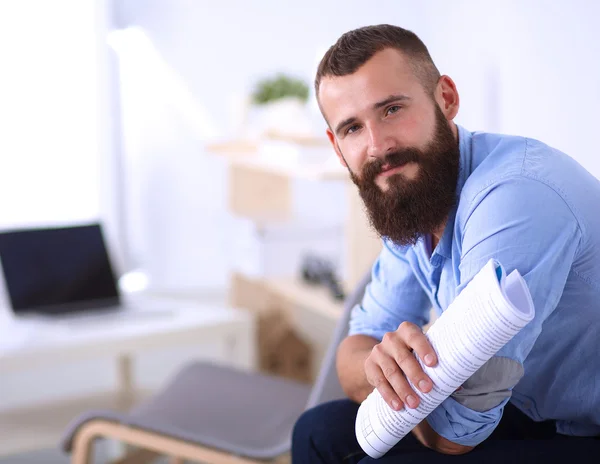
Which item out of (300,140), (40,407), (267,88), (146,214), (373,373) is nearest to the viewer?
(373,373)

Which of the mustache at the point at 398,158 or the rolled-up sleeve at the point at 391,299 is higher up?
the mustache at the point at 398,158

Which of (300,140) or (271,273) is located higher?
(300,140)

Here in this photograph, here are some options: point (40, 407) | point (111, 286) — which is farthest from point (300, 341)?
point (40, 407)

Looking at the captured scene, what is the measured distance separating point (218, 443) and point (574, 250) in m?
0.85

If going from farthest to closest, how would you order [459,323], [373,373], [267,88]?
[267,88] → [373,373] → [459,323]

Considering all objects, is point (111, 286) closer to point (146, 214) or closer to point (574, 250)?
point (146, 214)

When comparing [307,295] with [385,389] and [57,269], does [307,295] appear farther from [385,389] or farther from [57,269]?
[385,389]

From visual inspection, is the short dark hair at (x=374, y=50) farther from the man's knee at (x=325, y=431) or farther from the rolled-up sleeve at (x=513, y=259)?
the man's knee at (x=325, y=431)

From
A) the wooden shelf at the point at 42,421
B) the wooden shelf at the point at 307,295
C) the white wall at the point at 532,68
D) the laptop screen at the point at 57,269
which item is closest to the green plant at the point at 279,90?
the white wall at the point at 532,68

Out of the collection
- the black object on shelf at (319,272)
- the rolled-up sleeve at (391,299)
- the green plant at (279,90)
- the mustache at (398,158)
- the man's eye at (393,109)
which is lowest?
the black object on shelf at (319,272)

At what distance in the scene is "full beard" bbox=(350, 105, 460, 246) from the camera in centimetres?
98

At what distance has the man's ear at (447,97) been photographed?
1.03 metres

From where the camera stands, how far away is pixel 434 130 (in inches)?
39.2

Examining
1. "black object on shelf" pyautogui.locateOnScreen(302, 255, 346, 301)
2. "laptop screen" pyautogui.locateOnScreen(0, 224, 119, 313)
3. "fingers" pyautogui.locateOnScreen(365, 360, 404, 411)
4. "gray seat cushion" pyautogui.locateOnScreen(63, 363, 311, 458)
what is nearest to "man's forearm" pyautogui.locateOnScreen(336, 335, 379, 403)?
"fingers" pyautogui.locateOnScreen(365, 360, 404, 411)
